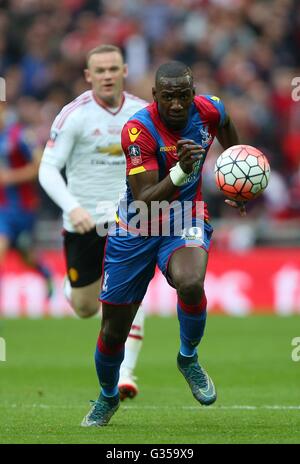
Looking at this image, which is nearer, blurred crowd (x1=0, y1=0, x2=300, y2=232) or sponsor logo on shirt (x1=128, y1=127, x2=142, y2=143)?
sponsor logo on shirt (x1=128, y1=127, x2=142, y2=143)

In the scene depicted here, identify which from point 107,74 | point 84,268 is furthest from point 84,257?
point 107,74

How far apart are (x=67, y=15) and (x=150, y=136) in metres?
13.3

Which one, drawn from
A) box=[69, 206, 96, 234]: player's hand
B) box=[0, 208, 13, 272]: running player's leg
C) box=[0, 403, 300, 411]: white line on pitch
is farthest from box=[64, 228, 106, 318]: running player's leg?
box=[0, 208, 13, 272]: running player's leg

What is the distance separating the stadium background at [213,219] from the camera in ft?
31.1

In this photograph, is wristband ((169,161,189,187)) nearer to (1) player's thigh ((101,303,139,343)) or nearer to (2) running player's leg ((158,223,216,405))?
(2) running player's leg ((158,223,216,405))

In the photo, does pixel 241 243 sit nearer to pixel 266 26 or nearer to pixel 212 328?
pixel 212 328

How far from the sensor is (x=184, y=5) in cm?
1916

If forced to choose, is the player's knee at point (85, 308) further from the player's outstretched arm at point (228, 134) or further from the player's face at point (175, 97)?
the player's face at point (175, 97)

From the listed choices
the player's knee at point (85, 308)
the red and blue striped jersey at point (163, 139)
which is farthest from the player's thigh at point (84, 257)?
the red and blue striped jersey at point (163, 139)

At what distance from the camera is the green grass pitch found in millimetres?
6668

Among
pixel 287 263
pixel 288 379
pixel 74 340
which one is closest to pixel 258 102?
pixel 287 263

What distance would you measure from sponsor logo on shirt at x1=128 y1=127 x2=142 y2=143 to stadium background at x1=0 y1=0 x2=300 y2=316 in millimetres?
9133

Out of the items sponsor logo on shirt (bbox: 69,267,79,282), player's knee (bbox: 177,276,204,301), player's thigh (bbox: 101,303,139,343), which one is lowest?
sponsor logo on shirt (bbox: 69,267,79,282)
